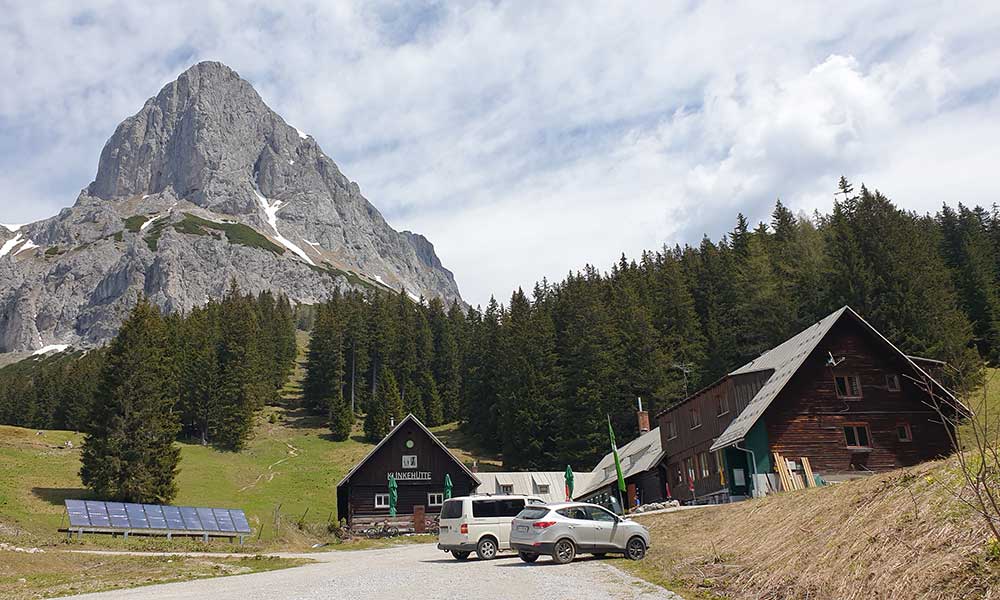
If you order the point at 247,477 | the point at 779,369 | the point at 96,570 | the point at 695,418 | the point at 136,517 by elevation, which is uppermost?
the point at 779,369

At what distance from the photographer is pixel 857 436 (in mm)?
37781

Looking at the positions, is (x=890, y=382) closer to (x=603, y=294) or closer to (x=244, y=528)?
(x=244, y=528)

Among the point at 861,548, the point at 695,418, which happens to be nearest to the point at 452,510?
the point at 861,548

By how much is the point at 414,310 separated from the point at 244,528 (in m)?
86.0

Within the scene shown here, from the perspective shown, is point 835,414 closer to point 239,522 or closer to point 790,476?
point 790,476

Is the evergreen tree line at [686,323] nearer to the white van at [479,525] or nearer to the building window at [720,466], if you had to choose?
the building window at [720,466]

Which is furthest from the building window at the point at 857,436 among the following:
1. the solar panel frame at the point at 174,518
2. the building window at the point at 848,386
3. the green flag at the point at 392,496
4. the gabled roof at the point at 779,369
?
the solar panel frame at the point at 174,518

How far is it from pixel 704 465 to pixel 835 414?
8.67m

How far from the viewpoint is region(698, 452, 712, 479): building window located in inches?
1673

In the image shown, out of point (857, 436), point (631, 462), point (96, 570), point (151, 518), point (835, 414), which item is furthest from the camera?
point (631, 462)

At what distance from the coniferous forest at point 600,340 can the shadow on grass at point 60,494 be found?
4.78 metres

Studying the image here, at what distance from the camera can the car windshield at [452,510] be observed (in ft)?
85.4

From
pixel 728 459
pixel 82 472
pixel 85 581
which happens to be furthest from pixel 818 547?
pixel 82 472

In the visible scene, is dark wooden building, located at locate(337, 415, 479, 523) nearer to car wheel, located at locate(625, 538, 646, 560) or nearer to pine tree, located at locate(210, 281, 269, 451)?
pine tree, located at locate(210, 281, 269, 451)
